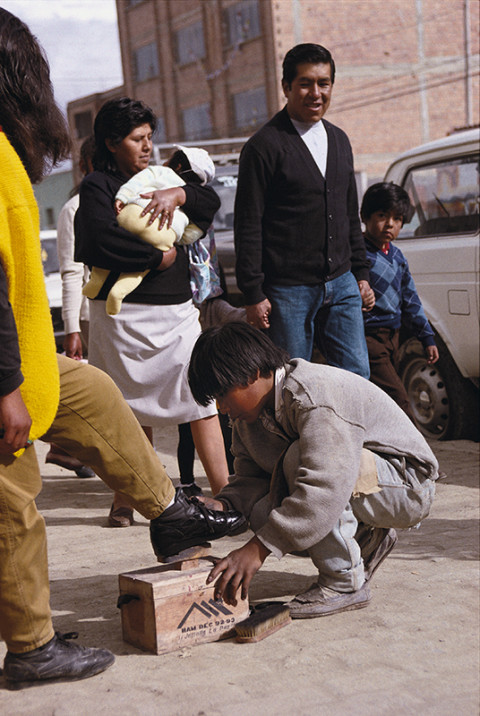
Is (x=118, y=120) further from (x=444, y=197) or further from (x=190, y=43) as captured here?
(x=190, y=43)

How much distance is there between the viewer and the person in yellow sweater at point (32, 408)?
2.50m

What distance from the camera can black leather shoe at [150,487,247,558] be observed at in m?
3.09

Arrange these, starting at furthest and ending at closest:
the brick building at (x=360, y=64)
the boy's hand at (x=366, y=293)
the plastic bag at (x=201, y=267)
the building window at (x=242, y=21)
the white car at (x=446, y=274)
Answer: the building window at (x=242, y=21)
the brick building at (x=360, y=64)
the white car at (x=446, y=274)
the boy's hand at (x=366, y=293)
the plastic bag at (x=201, y=267)

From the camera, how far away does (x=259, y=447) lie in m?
3.54

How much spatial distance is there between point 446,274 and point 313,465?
3.63 m

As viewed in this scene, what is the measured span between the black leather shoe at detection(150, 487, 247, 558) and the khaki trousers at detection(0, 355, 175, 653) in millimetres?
51

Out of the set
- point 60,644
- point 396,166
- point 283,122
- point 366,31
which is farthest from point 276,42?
point 60,644

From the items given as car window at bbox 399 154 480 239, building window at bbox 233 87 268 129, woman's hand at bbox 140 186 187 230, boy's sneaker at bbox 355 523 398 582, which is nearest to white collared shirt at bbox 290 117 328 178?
woman's hand at bbox 140 186 187 230

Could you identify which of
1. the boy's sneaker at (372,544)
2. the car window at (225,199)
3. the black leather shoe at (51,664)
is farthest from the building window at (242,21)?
the black leather shoe at (51,664)

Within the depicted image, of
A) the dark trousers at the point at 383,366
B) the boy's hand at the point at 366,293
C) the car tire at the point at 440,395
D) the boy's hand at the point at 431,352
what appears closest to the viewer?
the boy's hand at the point at 366,293

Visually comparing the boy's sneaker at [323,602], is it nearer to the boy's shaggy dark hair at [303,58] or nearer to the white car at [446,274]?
the boy's shaggy dark hair at [303,58]

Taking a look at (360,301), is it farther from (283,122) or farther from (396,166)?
(396,166)

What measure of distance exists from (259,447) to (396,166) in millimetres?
4105

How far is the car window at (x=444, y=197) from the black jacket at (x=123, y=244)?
8.49 feet
